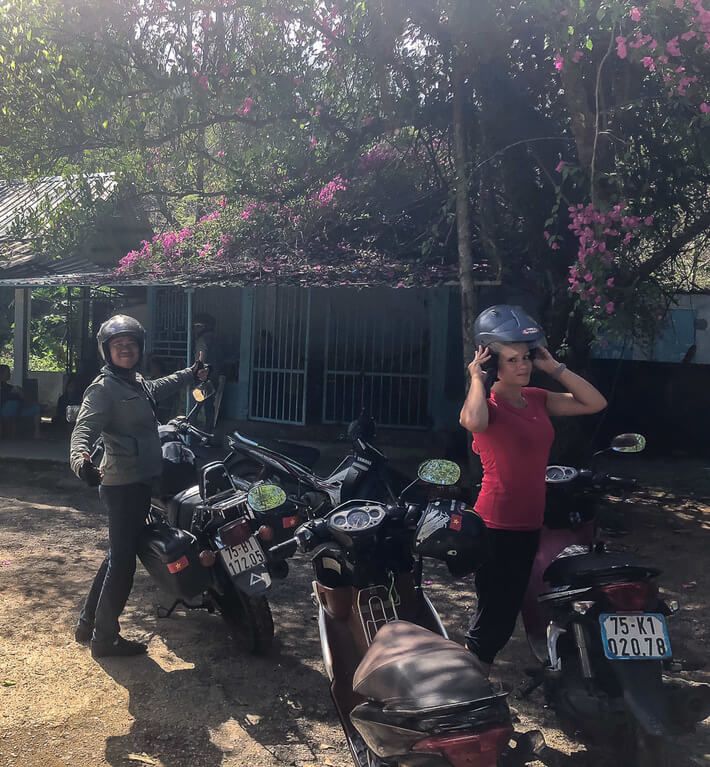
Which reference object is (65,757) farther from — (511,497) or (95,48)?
(95,48)

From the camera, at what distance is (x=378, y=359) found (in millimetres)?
10891

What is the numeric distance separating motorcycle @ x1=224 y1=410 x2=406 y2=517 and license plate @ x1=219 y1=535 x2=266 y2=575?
178 centimetres

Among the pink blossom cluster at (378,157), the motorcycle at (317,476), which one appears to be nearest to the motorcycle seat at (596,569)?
the motorcycle at (317,476)

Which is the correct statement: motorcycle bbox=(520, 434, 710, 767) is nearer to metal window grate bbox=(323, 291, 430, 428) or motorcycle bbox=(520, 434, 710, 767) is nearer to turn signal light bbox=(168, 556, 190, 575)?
turn signal light bbox=(168, 556, 190, 575)

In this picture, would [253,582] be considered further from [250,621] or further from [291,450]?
[291,450]

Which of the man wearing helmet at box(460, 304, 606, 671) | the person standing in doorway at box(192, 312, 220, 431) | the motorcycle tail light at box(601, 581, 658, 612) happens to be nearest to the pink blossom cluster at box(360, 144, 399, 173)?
the person standing in doorway at box(192, 312, 220, 431)

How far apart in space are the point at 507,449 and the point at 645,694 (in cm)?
102

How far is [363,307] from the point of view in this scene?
10922 millimetres

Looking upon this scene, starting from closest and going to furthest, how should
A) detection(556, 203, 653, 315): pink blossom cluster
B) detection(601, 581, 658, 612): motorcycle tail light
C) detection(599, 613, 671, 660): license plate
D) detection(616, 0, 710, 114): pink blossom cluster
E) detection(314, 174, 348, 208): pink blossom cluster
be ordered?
detection(599, 613, 671, 660): license plate
detection(601, 581, 658, 612): motorcycle tail light
detection(616, 0, 710, 114): pink blossom cluster
detection(556, 203, 653, 315): pink blossom cluster
detection(314, 174, 348, 208): pink blossom cluster

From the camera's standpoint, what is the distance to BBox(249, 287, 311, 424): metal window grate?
11.2 m

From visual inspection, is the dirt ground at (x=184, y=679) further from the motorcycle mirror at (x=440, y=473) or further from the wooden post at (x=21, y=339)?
the wooden post at (x=21, y=339)

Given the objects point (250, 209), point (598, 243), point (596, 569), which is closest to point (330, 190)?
point (250, 209)

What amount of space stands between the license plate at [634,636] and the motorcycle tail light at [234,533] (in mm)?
1954

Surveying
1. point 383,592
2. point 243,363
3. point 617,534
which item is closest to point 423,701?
point 383,592
